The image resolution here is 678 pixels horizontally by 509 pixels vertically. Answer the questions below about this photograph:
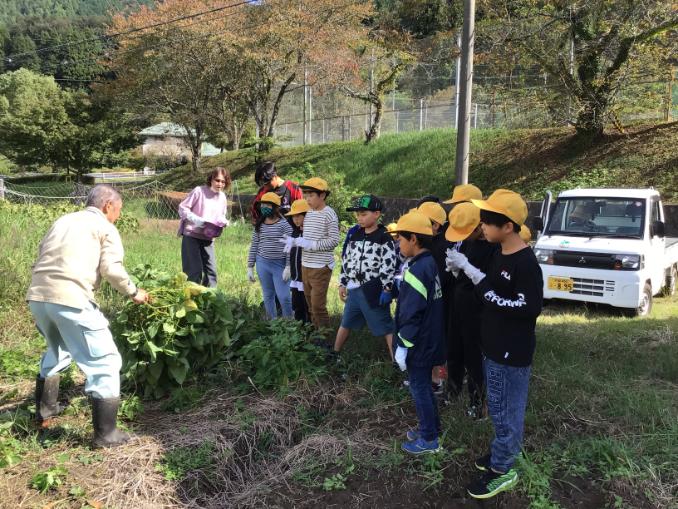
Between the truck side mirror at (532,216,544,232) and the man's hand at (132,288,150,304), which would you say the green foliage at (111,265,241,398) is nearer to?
the man's hand at (132,288,150,304)


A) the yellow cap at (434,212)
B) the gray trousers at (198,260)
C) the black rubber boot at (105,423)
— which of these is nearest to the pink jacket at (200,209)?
the gray trousers at (198,260)

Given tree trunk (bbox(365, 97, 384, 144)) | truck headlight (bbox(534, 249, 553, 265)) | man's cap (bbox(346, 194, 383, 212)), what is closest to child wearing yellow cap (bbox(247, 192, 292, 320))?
man's cap (bbox(346, 194, 383, 212))

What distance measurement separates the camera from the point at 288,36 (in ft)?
69.7

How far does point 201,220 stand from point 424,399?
3.41 m

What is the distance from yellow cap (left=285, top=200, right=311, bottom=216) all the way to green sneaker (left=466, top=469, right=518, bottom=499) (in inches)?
115

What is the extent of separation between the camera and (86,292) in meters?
3.45

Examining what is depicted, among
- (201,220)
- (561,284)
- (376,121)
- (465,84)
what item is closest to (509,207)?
(201,220)

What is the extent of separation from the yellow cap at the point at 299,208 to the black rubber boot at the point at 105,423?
2371 mm

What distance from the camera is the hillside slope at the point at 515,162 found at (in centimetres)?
1392

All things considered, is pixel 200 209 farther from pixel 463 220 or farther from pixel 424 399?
pixel 424 399

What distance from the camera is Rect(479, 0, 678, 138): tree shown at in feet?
42.2

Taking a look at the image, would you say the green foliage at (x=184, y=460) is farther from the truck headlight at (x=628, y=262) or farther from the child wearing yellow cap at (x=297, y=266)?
the truck headlight at (x=628, y=262)

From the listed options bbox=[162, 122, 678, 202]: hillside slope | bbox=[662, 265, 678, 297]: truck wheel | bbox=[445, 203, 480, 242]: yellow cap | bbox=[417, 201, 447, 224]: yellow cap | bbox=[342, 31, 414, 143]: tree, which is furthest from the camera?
bbox=[342, 31, 414, 143]: tree

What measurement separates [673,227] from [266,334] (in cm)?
1099
